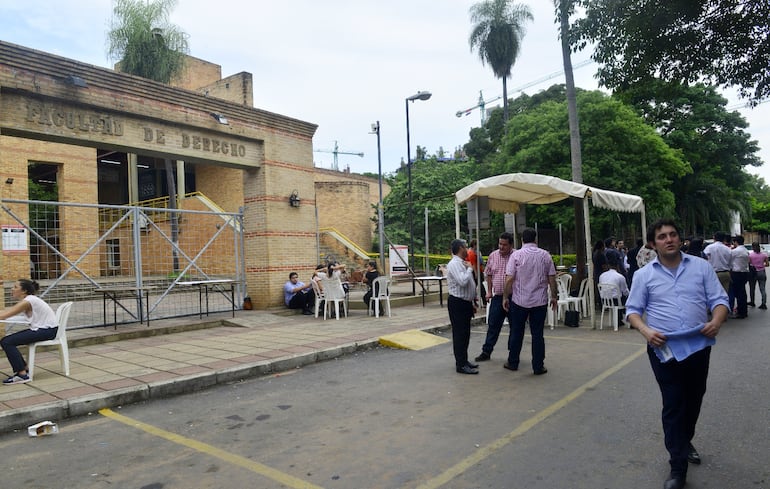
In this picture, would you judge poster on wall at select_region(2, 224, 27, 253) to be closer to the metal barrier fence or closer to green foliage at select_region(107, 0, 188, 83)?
the metal barrier fence

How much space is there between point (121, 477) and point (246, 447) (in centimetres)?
92

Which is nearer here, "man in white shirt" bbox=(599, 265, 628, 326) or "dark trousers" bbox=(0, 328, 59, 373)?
"dark trousers" bbox=(0, 328, 59, 373)

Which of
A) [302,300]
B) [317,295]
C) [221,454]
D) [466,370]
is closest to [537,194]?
[317,295]

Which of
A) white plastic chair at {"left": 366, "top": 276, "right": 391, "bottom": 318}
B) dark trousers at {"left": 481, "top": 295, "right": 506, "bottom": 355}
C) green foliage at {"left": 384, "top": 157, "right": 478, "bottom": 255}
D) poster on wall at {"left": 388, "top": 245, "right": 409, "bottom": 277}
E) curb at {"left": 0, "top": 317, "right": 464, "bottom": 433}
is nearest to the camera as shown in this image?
curb at {"left": 0, "top": 317, "right": 464, "bottom": 433}

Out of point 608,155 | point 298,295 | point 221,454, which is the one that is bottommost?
point 221,454

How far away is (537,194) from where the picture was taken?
12703 millimetres

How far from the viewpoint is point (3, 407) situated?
17.3 ft

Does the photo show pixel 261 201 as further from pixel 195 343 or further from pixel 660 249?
pixel 660 249

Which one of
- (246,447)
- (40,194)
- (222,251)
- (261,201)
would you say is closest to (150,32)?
(40,194)

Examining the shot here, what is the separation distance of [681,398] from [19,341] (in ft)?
22.2

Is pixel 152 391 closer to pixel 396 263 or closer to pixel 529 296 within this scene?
pixel 529 296

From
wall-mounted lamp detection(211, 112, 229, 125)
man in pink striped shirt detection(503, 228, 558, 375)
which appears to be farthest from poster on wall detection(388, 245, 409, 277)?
man in pink striped shirt detection(503, 228, 558, 375)

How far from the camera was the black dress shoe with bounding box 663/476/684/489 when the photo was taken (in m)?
3.28

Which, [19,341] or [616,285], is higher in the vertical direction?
[616,285]
